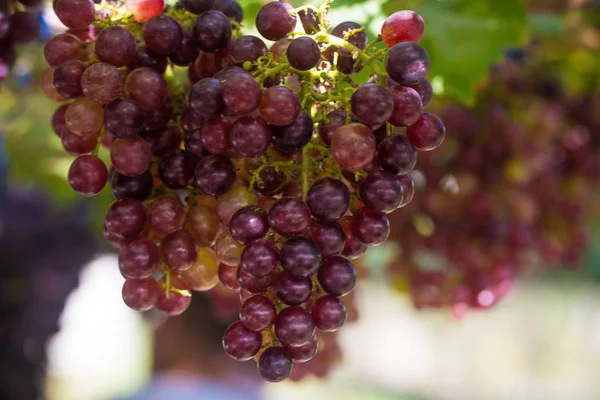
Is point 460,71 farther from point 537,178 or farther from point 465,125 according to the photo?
point 537,178

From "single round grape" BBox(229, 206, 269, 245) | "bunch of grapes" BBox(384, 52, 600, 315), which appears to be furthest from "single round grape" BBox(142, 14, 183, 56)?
"bunch of grapes" BBox(384, 52, 600, 315)

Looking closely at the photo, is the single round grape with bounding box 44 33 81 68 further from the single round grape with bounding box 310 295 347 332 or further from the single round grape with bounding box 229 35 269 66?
the single round grape with bounding box 310 295 347 332

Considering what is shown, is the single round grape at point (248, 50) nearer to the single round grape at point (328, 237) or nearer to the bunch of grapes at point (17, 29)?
the single round grape at point (328, 237)

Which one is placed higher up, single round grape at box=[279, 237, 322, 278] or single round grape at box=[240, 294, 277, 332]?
single round grape at box=[279, 237, 322, 278]

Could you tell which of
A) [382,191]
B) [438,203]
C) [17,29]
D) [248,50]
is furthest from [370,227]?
[438,203]

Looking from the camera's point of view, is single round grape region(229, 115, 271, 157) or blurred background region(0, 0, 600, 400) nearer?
single round grape region(229, 115, 271, 157)

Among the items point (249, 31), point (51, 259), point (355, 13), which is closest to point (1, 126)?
point (51, 259)

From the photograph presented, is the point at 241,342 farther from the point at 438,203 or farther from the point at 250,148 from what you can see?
the point at 438,203
